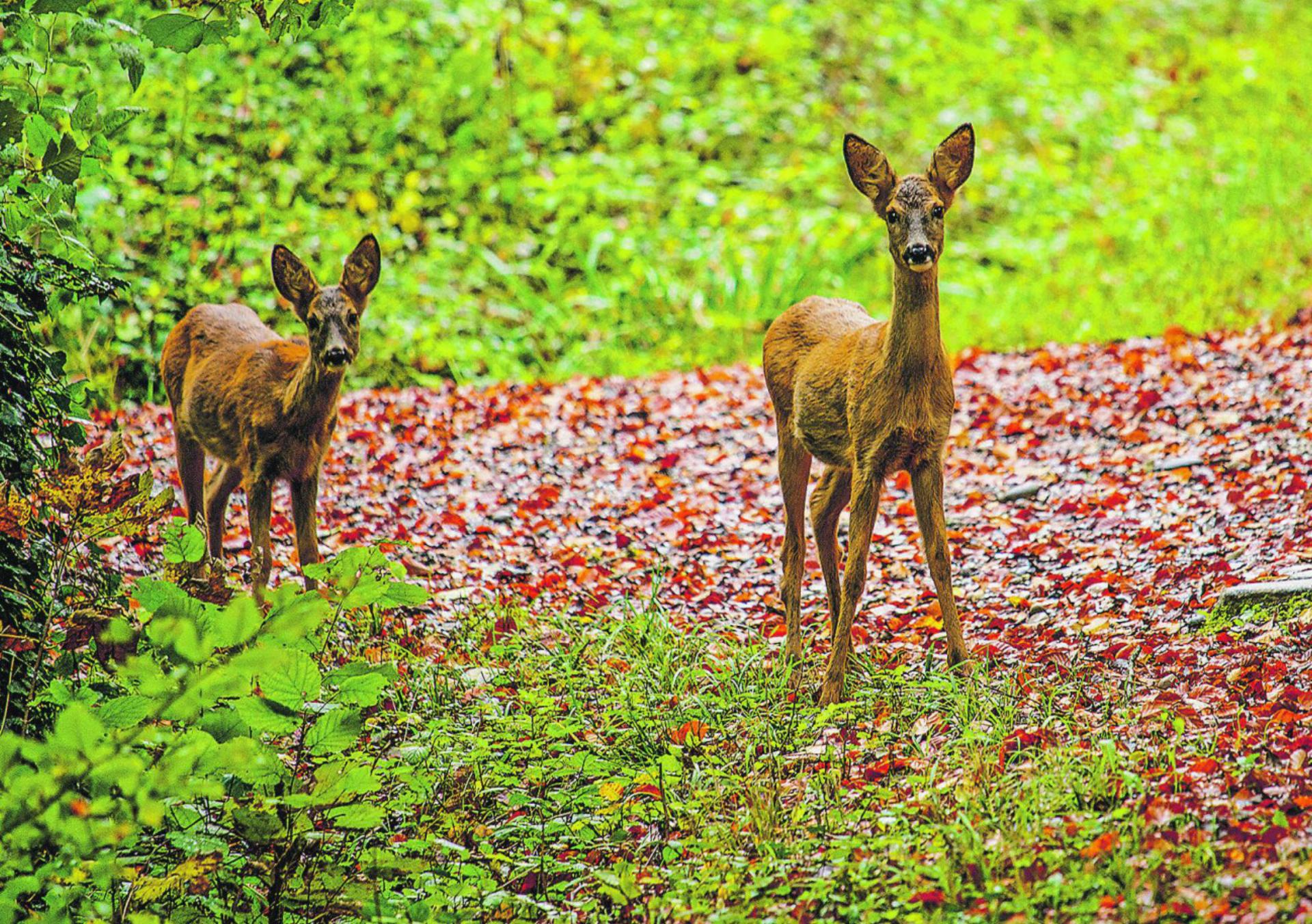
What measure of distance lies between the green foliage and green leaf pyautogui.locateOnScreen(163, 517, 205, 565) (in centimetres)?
2

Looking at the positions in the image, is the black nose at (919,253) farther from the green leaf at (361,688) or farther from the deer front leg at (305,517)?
the deer front leg at (305,517)

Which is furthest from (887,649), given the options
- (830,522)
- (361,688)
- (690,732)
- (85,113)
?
(85,113)

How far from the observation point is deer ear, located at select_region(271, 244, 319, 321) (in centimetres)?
530

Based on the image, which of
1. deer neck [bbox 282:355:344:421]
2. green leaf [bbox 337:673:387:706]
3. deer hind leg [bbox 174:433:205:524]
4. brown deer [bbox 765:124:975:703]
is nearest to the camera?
green leaf [bbox 337:673:387:706]

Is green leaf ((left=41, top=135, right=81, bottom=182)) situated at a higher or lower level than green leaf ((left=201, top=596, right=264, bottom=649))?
higher

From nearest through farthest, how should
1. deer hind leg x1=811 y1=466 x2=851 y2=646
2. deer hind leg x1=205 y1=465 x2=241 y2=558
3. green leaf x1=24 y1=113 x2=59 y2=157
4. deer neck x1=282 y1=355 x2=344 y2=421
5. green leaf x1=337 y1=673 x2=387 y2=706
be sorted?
green leaf x1=337 y1=673 x2=387 y2=706
green leaf x1=24 y1=113 x2=59 y2=157
deer hind leg x1=811 y1=466 x2=851 y2=646
deer neck x1=282 y1=355 x2=344 y2=421
deer hind leg x1=205 y1=465 x2=241 y2=558

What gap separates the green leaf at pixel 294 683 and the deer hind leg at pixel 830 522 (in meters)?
2.44

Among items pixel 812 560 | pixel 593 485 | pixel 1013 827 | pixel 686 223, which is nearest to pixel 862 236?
pixel 686 223

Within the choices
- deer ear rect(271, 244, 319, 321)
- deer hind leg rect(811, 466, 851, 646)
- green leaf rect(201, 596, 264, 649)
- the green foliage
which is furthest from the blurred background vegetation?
green leaf rect(201, 596, 264, 649)

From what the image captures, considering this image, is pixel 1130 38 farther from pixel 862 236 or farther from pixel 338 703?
pixel 338 703

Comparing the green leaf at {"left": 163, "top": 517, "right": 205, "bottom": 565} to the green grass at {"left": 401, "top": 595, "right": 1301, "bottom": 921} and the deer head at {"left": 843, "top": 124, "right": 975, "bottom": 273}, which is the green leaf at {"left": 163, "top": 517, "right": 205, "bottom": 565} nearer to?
the green grass at {"left": 401, "top": 595, "right": 1301, "bottom": 921}

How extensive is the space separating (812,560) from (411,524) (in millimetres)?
2199

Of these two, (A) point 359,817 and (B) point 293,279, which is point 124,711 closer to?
(A) point 359,817

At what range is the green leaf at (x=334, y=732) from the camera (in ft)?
10.5
